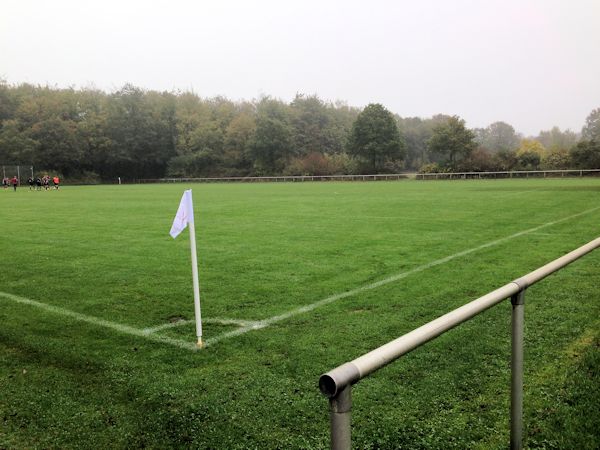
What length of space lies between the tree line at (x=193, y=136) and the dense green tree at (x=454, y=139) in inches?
5.2

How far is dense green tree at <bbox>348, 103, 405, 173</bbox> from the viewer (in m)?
72.1

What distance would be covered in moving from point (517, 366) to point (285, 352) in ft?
8.43

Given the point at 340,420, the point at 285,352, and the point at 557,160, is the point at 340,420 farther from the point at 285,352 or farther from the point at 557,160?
the point at 557,160

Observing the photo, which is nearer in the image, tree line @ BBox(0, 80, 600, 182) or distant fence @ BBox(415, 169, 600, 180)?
distant fence @ BBox(415, 169, 600, 180)

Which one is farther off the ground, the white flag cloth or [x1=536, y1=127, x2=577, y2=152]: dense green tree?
[x1=536, y1=127, x2=577, y2=152]: dense green tree

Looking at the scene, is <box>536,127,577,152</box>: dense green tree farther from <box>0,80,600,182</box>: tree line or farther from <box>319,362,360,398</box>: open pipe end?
<box>319,362,360,398</box>: open pipe end

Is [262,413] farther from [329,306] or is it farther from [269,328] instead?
[329,306]

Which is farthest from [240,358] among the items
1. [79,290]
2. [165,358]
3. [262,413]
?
[79,290]

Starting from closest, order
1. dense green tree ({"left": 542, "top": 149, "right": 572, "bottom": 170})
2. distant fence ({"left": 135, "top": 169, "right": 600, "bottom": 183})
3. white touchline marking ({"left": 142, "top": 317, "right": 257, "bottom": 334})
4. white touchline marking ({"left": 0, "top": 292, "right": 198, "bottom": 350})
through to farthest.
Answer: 1. white touchline marking ({"left": 0, "top": 292, "right": 198, "bottom": 350})
2. white touchline marking ({"left": 142, "top": 317, "right": 257, "bottom": 334})
3. distant fence ({"left": 135, "top": 169, "right": 600, "bottom": 183})
4. dense green tree ({"left": 542, "top": 149, "right": 572, "bottom": 170})

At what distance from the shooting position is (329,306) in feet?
21.6

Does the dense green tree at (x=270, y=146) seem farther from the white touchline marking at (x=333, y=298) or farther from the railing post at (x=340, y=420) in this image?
the railing post at (x=340, y=420)

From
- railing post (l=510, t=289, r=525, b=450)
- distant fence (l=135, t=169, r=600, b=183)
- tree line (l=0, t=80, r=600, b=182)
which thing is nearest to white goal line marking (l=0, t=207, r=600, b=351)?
railing post (l=510, t=289, r=525, b=450)

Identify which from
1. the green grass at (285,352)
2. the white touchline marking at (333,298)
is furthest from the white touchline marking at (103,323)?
the white touchline marking at (333,298)

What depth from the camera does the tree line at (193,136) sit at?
239 ft
